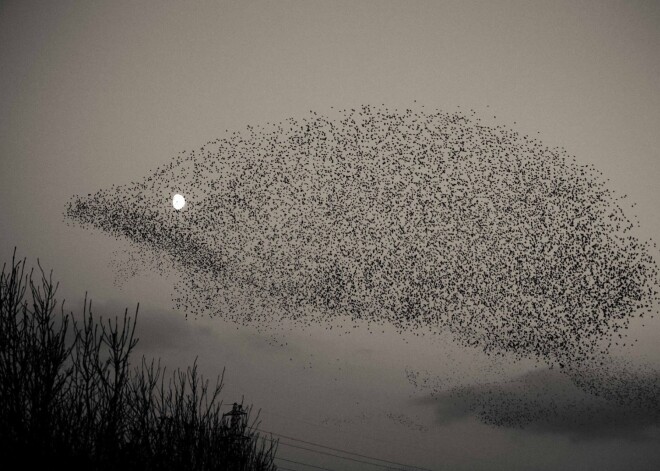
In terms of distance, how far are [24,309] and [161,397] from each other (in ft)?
22.6

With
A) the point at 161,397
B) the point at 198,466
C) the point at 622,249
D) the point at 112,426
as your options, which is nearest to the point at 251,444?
the point at 198,466

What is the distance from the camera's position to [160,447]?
1516cm

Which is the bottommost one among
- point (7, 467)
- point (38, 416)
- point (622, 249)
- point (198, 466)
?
point (198, 466)

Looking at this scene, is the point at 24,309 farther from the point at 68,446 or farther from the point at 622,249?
the point at 622,249

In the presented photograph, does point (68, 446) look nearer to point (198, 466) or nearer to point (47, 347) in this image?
point (47, 347)

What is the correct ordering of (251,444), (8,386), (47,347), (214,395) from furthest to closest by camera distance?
(251,444) → (214,395) → (47,347) → (8,386)

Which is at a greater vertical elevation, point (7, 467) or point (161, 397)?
point (161, 397)

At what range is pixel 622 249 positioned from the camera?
25.6 meters

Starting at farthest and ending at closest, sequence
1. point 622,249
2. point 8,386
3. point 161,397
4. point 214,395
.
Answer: point 622,249, point 214,395, point 161,397, point 8,386

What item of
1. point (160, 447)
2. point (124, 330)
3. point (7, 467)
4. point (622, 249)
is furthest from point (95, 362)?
point (622, 249)

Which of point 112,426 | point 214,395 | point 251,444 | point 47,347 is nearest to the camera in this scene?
point 47,347

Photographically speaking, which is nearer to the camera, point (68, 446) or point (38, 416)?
point (38, 416)

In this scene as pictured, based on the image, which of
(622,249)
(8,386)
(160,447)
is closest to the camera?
(8,386)

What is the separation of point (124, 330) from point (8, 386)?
277cm
